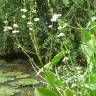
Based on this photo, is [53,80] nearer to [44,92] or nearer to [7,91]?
[44,92]

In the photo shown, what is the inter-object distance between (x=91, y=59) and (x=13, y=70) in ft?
18.6

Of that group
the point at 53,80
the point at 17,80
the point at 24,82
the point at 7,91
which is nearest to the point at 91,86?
the point at 53,80

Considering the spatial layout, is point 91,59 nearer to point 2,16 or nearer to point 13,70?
point 13,70

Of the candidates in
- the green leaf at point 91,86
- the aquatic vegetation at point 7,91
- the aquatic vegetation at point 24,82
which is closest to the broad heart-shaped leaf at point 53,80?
the green leaf at point 91,86

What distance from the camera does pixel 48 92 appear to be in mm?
2639

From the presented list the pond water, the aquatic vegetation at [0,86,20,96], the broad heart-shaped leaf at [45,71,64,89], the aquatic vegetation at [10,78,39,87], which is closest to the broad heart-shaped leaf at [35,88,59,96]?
the broad heart-shaped leaf at [45,71,64,89]

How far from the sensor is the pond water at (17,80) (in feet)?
22.7

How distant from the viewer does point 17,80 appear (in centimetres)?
770

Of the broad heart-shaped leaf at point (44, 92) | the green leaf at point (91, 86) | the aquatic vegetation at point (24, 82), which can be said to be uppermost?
the green leaf at point (91, 86)

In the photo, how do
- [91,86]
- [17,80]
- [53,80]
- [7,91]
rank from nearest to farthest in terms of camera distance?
1. [91,86]
2. [53,80]
3. [7,91]
4. [17,80]

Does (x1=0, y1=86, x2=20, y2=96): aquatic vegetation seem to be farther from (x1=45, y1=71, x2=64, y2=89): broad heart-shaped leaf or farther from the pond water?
(x1=45, y1=71, x2=64, y2=89): broad heart-shaped leaf

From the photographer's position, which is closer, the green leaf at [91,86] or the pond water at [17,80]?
the green leaf at [91,86]

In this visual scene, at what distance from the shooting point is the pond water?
692 cm

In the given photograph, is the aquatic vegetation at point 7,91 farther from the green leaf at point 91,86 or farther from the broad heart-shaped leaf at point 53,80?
the green leaf at point 91,86
